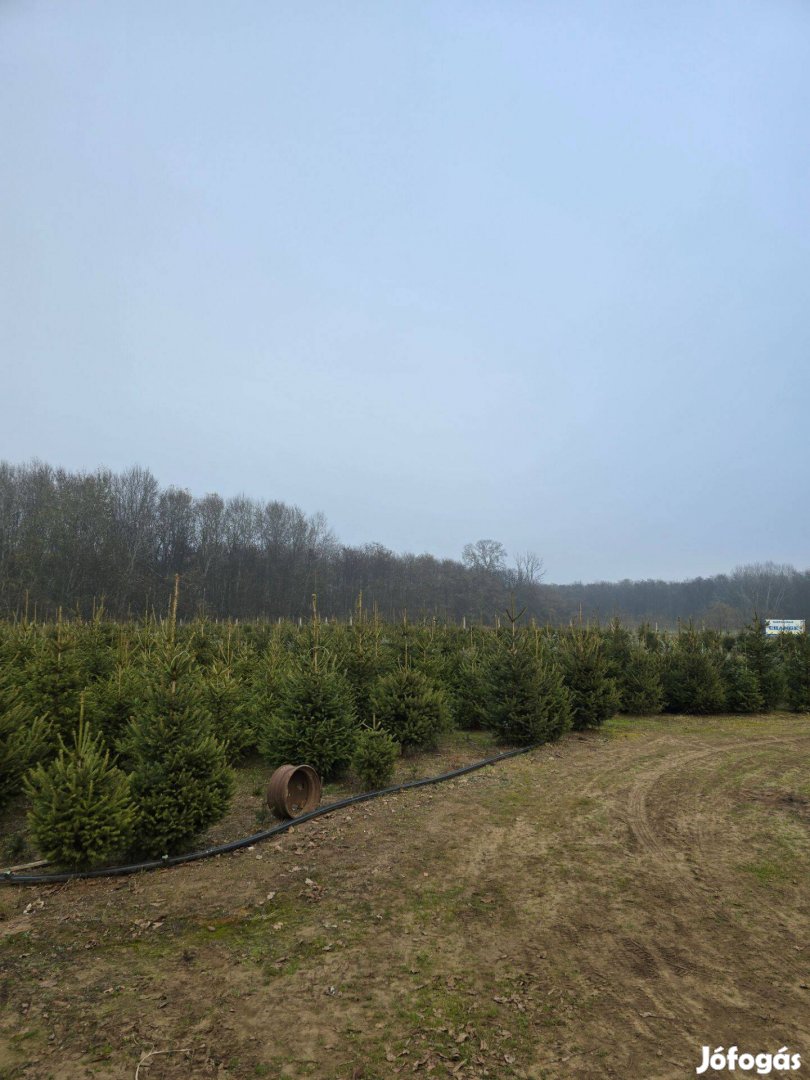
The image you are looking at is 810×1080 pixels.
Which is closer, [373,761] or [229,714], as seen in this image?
[373,761]

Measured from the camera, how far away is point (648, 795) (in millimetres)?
8062

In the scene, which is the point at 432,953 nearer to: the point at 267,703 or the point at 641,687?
the point at 267,703

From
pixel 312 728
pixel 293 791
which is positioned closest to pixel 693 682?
pixel 312 728

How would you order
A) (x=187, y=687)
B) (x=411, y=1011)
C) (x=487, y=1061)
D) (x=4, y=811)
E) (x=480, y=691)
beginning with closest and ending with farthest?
(x=487, y=1061)
(x=411, y=1011)
(x=187, y=687)
(x=4, y=811)
(x=480, y=691)

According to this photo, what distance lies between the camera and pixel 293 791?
24.6ft

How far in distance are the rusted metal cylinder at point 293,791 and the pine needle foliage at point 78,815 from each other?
1.86 m

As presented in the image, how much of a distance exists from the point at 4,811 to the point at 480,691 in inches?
349

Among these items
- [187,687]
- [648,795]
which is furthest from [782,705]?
[187,687]

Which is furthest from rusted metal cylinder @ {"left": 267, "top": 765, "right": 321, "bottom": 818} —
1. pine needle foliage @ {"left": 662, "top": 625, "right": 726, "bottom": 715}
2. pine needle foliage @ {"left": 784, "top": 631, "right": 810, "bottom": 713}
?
pine needle foliage @ {"left": 784, "top": 631, "right": 810, "bottom": 713}

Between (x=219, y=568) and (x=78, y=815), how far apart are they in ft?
157

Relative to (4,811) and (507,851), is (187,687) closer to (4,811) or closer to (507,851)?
(4,811)

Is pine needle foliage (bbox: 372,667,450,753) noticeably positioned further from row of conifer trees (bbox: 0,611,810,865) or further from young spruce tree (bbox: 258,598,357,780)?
young spruce tree (bbox: 258,598,357,780)

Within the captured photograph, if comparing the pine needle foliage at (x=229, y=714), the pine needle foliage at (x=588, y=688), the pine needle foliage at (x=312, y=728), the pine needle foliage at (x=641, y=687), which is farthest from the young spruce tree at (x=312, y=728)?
the pine needle foliage at (x=641, y=687)

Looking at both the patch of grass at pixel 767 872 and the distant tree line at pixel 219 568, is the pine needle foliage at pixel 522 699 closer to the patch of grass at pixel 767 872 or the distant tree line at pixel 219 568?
the patch of grass at pixel 767 872
